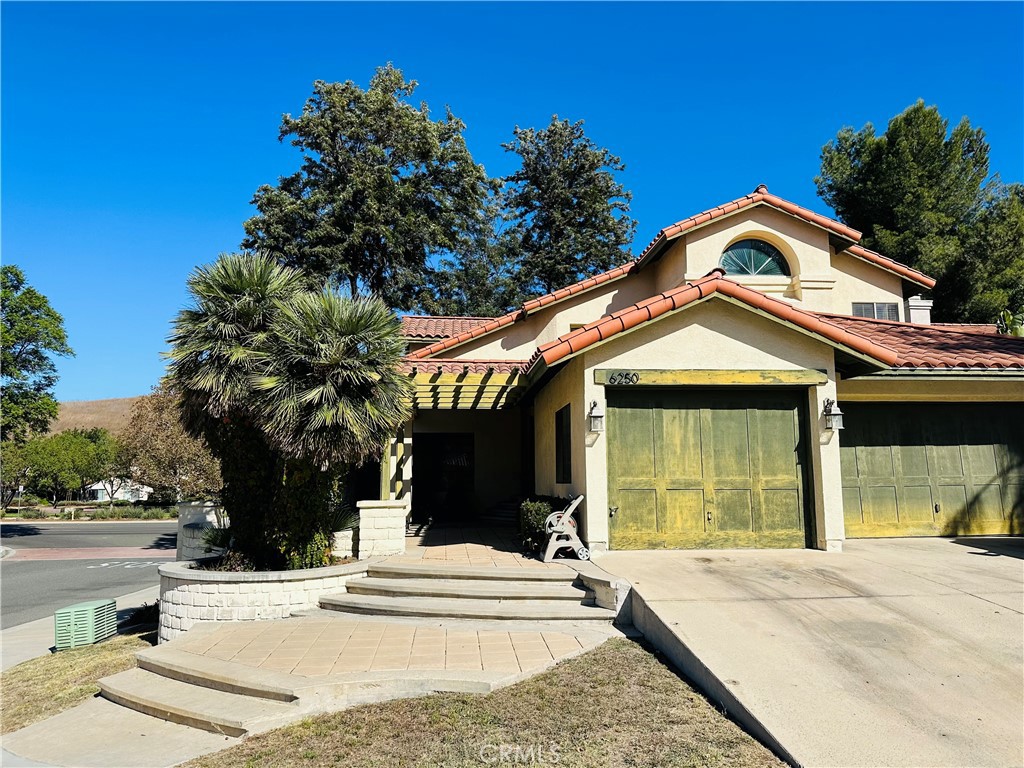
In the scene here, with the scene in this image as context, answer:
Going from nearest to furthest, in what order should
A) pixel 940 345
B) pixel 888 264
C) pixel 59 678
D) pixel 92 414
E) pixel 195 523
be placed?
pixel 59 678 → pixel 940 345 → pixel 195 523 → pixel 888 264 → pixel 92 414

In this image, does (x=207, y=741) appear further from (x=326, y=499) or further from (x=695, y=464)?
(x=695, y=464)

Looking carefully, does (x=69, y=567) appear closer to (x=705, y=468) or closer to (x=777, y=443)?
(x=705, y=468)

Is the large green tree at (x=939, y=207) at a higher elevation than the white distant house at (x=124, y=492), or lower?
higher

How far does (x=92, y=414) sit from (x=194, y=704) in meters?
118

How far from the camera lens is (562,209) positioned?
35.5m

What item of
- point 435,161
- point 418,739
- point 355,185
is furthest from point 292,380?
point 435,161

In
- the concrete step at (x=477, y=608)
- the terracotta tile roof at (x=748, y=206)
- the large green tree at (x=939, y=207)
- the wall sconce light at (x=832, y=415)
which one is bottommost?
the concrete step at (x=477, y=608)

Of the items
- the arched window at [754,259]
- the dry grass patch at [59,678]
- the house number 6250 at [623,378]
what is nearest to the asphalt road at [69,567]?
the dry grass patch at [59,678]

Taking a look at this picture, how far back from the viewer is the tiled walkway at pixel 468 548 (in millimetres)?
8891

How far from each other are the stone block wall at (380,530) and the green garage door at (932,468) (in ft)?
24.7

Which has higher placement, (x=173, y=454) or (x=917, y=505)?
(x=173, y=454)

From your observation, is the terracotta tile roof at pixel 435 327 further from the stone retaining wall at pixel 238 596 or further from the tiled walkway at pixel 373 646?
the tiled walkway at pixel 373 646

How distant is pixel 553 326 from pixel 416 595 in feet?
28.1

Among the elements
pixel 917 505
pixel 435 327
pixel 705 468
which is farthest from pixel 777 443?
pixel 435 327
